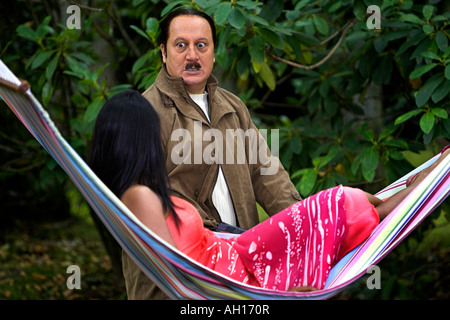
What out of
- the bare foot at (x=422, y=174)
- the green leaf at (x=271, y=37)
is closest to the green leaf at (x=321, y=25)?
the green leaf at (x=271, y=37)

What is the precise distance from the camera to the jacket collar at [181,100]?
256cm

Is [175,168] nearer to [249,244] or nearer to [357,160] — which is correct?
[249,244]

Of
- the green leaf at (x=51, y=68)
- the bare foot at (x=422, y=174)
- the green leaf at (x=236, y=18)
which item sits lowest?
the bare foot at (x=422, y=174)

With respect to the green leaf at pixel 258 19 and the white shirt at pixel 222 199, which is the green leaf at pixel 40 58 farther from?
the white shirt at pixel 222 199

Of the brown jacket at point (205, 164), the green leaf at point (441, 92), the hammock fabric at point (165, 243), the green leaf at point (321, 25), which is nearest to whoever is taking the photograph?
the hammock fabric at point (165, 243)

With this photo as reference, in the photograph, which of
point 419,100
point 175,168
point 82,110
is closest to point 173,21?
point 175,168

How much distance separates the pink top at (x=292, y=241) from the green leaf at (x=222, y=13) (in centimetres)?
121

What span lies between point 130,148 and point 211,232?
18.1 inches

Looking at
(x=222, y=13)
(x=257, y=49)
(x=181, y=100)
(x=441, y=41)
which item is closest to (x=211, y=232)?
(x=181, y=100)

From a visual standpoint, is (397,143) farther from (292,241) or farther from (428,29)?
(292,241)

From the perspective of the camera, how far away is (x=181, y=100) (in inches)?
102

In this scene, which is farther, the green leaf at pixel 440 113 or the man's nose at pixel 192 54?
the green leaf at pixel 440 113

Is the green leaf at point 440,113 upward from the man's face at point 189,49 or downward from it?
downward
